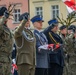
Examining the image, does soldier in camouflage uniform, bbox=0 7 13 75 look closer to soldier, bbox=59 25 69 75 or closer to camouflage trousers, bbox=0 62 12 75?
camouflage trousers, bbox=0 62 12 75

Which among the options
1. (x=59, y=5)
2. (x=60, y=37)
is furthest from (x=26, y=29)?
(x=59, y=5)

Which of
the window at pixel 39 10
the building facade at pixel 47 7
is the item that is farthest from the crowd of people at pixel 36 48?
the window at pixel 39 10

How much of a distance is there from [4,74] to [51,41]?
2.05 m

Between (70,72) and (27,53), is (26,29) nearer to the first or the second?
(27,53)

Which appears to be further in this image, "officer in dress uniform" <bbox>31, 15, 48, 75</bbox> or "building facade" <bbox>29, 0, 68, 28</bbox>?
"building facade" <bbox>29, 0, 68, 28</bbox>

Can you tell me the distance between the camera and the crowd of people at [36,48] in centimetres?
831

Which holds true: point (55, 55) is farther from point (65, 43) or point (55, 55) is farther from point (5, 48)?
point (5, 48)

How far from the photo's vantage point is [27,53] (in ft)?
28.6

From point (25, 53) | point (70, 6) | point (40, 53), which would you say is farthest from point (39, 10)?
point (25, 53)

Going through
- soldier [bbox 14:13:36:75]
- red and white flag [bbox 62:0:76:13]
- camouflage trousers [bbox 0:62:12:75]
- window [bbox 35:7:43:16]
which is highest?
window [bbox 35:7:43:16]

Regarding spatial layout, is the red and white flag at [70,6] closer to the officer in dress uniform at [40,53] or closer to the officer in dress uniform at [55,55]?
the officer in dress uniform at [55,55]

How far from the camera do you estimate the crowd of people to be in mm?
8312

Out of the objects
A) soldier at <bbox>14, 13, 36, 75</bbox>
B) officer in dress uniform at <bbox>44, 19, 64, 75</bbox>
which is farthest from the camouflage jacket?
officer in dress uniform at <bbox>44, 19, 64, 75</bbox>

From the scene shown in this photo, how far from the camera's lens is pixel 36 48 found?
9141 mm
